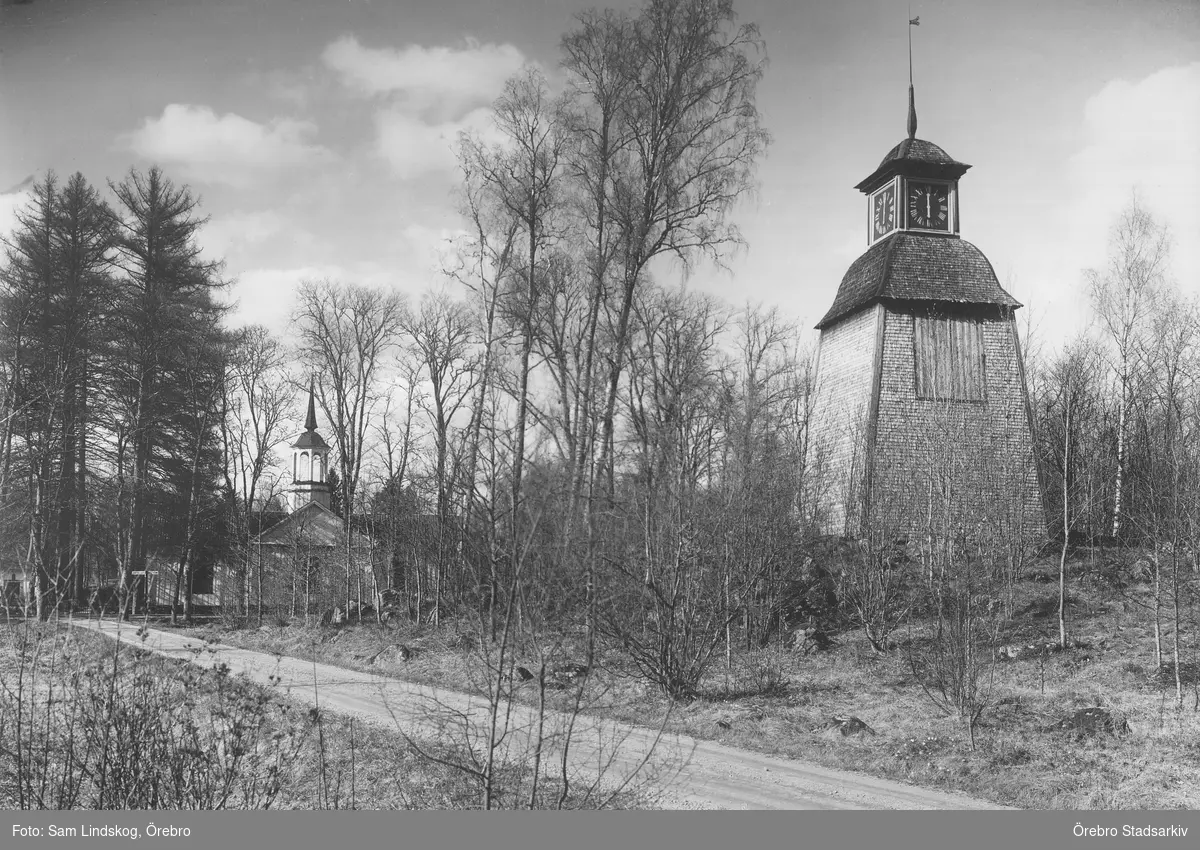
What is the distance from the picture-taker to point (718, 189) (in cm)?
1582

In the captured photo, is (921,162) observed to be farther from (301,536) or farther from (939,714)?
(301,536)

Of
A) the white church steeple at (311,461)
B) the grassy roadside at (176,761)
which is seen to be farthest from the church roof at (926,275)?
the white church steeple at (311,461)

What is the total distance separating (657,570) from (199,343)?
15.6m

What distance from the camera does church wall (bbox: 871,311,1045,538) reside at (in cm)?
1593

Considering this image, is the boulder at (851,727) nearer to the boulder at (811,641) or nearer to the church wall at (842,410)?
the boulder at (811,641)

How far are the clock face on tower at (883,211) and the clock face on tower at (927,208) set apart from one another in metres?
0.40

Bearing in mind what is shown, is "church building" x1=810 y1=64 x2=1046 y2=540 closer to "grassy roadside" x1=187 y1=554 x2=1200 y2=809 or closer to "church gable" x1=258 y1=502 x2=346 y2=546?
"grassy roadside" x1=187 y1=554 x2=1200 y2=809

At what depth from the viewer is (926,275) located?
2081cm

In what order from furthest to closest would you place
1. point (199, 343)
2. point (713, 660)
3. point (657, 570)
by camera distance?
point (199, 343), point (713, 660), point (657, 570)

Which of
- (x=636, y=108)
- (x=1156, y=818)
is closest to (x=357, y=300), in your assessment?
(x=636, y=108)

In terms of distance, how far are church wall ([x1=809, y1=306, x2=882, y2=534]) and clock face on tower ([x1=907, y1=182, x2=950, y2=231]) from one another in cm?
280

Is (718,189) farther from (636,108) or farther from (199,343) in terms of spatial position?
(199,343)

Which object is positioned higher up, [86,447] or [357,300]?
[357,300]

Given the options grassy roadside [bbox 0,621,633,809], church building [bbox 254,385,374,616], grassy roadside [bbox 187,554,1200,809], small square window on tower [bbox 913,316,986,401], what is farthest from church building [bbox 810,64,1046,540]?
church building [bbox 254,385,374,616]
